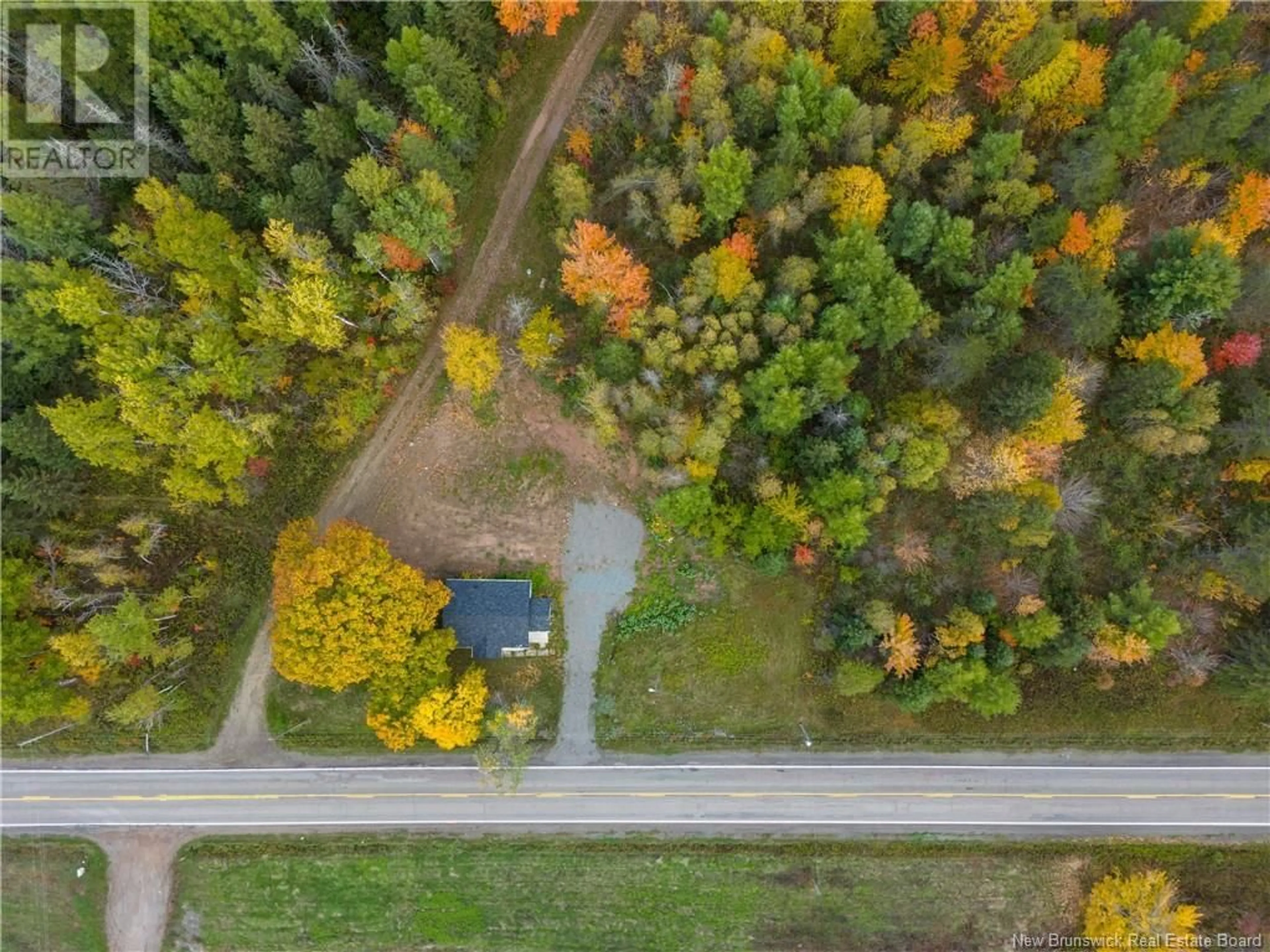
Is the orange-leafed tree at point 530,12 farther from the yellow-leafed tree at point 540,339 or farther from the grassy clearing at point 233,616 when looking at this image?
the yellow-leafed tree at point 540,339

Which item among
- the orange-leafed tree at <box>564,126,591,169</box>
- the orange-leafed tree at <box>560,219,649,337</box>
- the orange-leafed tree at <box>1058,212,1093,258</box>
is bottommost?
the orange-leafed tree at <box>560,219,649,337</box>

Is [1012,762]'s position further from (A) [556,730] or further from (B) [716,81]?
(B) [716,81]

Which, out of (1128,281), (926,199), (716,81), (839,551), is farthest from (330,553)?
(1128,281)

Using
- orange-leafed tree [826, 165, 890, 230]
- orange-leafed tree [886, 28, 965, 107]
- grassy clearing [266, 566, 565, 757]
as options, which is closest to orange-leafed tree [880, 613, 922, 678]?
grassy clearing [266, 566, 565, 757]

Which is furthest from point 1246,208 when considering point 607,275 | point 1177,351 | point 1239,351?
point 607,275

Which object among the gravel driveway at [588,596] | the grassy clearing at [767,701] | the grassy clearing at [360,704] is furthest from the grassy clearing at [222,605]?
the grassy clearing at [767,701]

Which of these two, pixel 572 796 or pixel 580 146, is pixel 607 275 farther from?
pixel 572 796

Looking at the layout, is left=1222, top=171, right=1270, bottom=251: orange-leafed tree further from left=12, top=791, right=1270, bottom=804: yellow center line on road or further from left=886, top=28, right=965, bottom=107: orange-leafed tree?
left=12, top=791, right=1270, bottom=804: yellow center line on road
